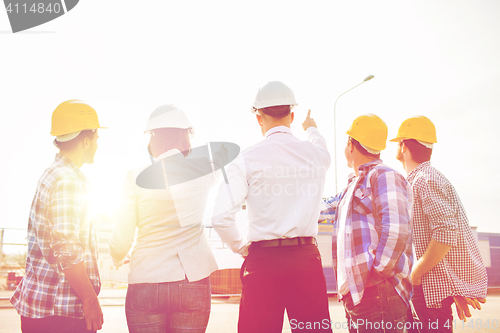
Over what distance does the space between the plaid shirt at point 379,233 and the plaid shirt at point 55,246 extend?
1.75 m

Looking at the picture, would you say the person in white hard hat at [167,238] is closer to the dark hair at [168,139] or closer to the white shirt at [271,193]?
the dark hair at [168,139]

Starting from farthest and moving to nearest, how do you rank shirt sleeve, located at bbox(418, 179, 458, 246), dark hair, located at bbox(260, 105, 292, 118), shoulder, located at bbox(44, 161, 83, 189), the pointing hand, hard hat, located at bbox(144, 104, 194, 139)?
the pointing hand
shirt sleeve, located at bbox(418, 179, 458, 246)
dark hair, located at bbox(260, 105, 292, 118)
hard hat, located at bbox(144, 104, 194, 139)
shoulder, located at bbox(44, 161, 83, 189)

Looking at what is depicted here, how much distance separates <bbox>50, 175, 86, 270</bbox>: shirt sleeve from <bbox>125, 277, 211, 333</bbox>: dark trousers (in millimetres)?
431

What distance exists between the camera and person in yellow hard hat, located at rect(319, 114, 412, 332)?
2457mm

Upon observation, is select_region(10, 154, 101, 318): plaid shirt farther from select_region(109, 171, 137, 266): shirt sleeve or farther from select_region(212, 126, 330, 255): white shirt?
select_region(212, 126, 330, 255): white shirt

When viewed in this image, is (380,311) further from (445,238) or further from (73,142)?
(73,142)

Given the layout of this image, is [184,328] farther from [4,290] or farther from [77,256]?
[4,290]

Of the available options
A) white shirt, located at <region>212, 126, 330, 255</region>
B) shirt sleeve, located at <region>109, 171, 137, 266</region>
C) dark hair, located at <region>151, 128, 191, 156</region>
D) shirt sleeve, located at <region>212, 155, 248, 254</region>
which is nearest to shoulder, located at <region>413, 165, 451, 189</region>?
white shirt, located at <region>212, 126, 330, 255</region>

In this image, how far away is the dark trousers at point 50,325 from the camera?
7.10ft

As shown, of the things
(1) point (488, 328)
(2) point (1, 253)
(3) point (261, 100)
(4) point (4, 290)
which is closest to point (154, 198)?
(3) point (261, 100)

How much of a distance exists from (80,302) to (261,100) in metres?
1.75

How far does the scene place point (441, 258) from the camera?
9.59ft

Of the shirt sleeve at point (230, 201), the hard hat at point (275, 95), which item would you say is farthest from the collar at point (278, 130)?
the shirt sleeve at point (230, 201)

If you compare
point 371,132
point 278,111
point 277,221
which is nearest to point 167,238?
point 277,221
